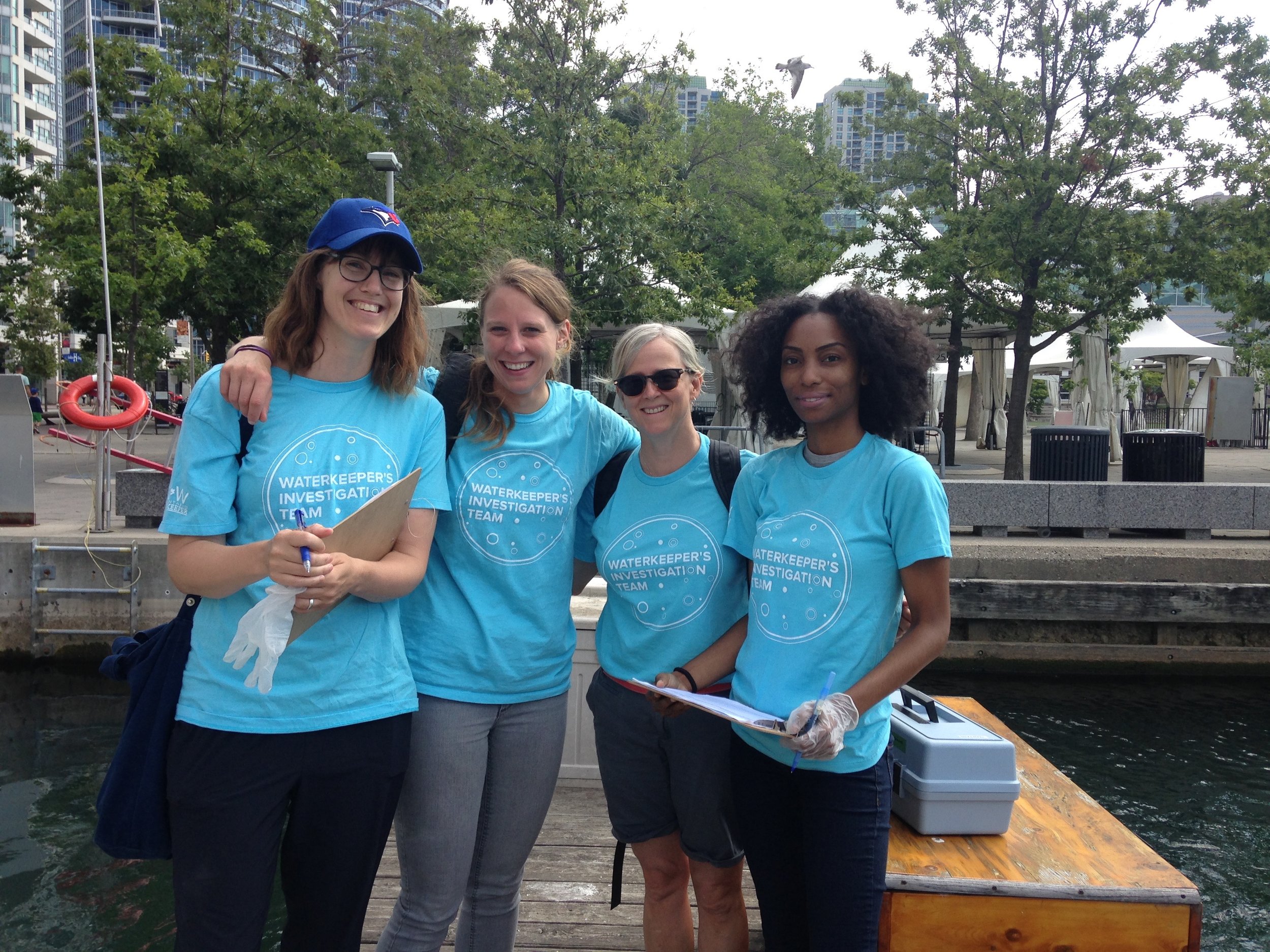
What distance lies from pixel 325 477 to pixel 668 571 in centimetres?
89

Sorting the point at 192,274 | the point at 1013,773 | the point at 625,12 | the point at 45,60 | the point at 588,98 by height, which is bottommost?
the point at 1013,773

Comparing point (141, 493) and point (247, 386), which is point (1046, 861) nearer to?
point (247, 386)

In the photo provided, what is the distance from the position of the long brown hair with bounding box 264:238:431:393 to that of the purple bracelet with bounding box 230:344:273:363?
0.05 ft

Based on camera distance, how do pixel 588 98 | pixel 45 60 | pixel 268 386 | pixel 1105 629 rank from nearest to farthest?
1. pixel 268 386
2. pixel 1105 629
3. pixel 588 98
4. pixel 45 60

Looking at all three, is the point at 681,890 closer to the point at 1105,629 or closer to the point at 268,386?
the point at 268,386

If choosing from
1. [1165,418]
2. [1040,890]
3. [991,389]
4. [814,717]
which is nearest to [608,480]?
[814,717]

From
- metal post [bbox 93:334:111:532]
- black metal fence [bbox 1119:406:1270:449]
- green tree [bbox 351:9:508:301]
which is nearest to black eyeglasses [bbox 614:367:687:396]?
green tree [bbox 351:9:508:301]

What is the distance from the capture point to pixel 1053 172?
14344 mm

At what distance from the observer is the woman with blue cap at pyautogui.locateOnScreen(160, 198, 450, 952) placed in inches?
76.8

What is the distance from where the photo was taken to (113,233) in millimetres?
17406

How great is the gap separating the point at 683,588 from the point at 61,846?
5.82m

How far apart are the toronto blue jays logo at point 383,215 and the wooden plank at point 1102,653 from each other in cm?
823

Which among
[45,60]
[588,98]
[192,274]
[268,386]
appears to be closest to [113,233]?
[192,274]

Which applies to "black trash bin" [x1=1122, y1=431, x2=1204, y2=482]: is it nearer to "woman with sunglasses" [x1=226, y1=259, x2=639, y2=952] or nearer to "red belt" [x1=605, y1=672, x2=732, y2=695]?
"red belt" [x1=605, y1=672, x2=732, y2=695]
